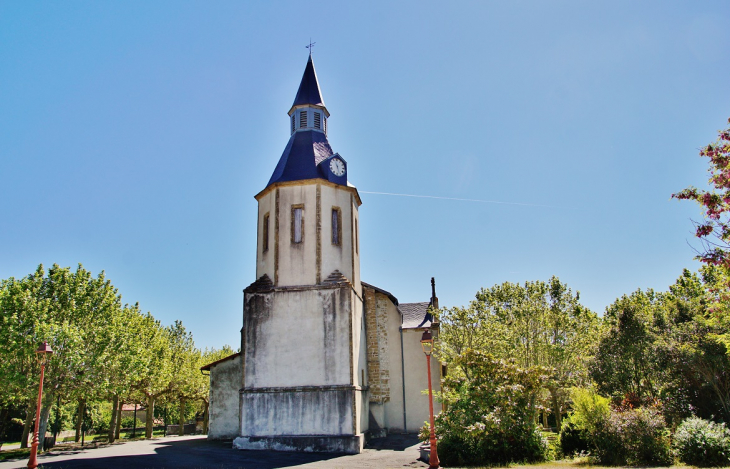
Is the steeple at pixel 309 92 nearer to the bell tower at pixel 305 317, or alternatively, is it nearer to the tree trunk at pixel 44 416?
the bell tower at pixel 305 317

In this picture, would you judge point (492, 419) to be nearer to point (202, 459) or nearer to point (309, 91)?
point (202, 459)

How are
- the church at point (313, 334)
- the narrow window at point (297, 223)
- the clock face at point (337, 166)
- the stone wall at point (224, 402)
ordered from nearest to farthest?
the church at point (313, 334)
the narrow window at point (297, 223)
the clock face at point (337, 166)
the stone wall at point (224, 402)

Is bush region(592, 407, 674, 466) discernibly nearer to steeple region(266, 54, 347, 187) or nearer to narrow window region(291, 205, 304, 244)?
narrow window region(291, 205, 304, 244)

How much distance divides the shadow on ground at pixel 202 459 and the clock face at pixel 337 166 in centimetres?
1277

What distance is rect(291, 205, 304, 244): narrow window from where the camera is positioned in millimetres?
23953

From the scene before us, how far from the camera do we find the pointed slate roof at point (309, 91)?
27703 millimetres

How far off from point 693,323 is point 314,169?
18904 mm

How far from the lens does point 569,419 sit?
58.0ft

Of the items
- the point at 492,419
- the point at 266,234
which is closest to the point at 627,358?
the point at 492,419

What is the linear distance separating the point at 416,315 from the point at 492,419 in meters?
14.9

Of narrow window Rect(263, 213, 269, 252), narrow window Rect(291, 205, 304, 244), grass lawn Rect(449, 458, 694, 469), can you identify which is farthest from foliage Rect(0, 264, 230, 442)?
grass lawn Rect(449, 458, 694, 469)

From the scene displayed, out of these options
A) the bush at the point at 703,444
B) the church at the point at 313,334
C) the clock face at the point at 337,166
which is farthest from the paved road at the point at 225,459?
the clock face at the point at 337,166

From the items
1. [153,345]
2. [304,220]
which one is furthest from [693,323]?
[153,345]

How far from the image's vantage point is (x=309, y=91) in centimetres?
2805
